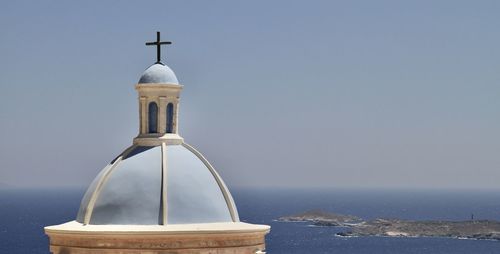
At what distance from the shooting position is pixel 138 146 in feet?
40.3

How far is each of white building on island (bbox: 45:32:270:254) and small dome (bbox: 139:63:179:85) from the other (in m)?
0.09

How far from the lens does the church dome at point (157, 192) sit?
11453mm

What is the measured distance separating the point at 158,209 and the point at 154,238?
1.19 ft

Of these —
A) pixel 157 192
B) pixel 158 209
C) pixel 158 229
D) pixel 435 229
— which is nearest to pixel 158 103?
pixel 157 192

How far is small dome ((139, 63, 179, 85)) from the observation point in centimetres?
1245

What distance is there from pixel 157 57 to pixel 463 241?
155m

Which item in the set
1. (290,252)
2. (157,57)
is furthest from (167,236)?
(290,252)

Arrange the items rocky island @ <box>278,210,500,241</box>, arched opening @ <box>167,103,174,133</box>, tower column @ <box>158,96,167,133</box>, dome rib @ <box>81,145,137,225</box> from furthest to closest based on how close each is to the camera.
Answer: rocky island @ <box>278,210,500,241</box>
arched opening @ <box>167,103,174,133</box>
tower column @ <box>158,96,167,133</box>
dome rib @ <box>81,145,137,225</box>

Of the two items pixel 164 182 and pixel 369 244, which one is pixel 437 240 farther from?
pixel 164 182

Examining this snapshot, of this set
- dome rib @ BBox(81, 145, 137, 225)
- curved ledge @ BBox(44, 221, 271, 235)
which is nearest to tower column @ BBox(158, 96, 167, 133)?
dome rib @ BBox(81, 145, 137, 225)

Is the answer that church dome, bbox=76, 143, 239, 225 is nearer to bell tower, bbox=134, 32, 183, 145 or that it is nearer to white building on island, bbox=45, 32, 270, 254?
white building on island, bbox=45, 32, 270, 254

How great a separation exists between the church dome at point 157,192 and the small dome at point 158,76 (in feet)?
2.77

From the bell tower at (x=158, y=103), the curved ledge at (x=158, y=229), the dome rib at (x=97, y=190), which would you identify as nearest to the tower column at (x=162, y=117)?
the bell tower at (x=158, y=103)

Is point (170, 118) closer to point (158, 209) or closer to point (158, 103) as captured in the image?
point (158, 103)
